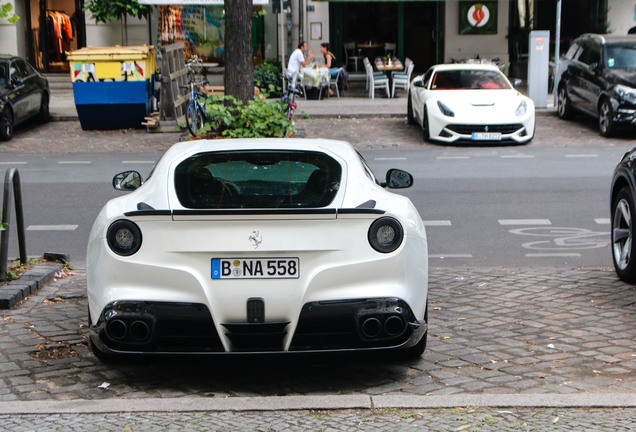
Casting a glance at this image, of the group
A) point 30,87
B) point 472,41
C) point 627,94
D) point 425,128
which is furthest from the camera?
point 472,41

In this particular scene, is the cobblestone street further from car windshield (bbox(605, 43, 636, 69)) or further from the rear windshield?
car windshield (bbox(605, 43, 636, 69))

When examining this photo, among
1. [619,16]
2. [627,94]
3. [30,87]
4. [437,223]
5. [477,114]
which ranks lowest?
[437,223]

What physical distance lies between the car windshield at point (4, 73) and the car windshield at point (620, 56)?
11.9m

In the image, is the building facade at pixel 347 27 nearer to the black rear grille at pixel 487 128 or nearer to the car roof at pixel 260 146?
the black rear grille at pixel 487 128

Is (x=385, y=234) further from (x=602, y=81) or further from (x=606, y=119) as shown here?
(x=602, y=81)

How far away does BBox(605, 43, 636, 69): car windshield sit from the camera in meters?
18.8

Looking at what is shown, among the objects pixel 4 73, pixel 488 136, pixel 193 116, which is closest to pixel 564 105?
pixel 488 136

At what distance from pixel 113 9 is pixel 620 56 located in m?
13.8

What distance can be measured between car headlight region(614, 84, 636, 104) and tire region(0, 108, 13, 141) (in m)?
11.6

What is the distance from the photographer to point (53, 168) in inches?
598

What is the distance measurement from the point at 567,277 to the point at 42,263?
452cm

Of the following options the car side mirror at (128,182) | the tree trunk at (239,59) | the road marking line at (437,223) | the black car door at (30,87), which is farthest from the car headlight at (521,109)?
the car side mirror at (128,182)

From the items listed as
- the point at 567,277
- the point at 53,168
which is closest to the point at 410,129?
the point at 53,168

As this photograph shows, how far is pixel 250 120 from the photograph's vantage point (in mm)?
15906
